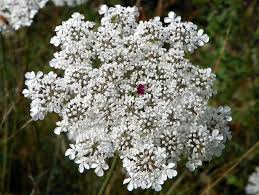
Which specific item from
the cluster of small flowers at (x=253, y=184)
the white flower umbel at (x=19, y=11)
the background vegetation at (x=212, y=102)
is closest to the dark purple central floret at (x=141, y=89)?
the background vegetation at (x=212, y=102)

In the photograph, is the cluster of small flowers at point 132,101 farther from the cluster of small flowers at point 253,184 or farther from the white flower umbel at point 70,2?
the cluster of small flowers at point 253,184

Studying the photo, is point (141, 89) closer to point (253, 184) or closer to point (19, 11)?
point (19, 11)

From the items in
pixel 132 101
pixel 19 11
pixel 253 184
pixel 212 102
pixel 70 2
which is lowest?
pixel 253 184

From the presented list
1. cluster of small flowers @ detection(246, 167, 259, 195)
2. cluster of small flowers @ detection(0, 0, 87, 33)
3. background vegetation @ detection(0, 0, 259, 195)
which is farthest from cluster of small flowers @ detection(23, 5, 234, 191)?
cluster of small flowers @ detection(246, 167, 259, 195)

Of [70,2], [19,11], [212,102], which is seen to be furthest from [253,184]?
[19,11]

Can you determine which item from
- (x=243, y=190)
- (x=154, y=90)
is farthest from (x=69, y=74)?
(x=243, y=190)

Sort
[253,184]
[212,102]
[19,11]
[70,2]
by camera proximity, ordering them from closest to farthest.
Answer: [19,11] → [70,2] → [253,184] → [212,102]

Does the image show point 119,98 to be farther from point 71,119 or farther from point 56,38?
point 56,38
